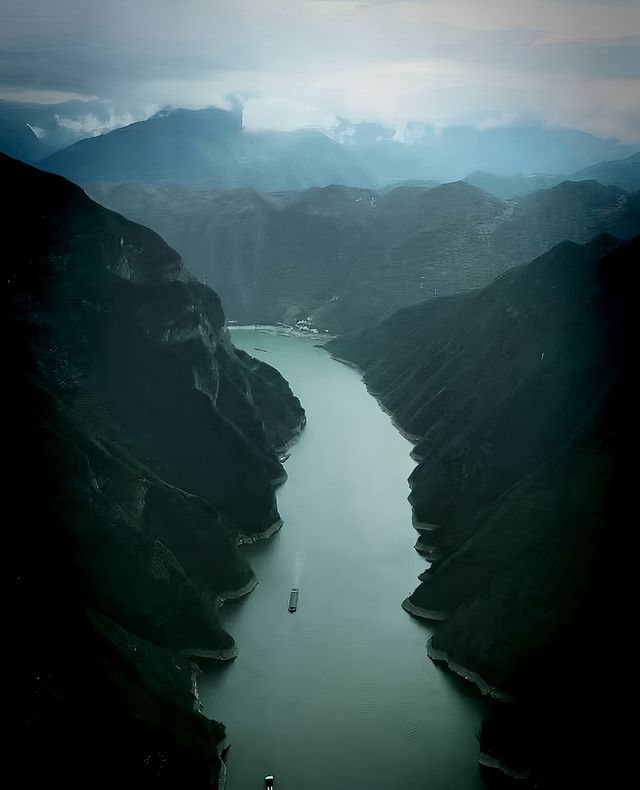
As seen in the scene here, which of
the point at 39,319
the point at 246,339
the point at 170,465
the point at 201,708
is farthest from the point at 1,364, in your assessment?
the point at 246,339

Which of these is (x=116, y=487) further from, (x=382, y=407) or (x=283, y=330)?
(x=283, y=330)

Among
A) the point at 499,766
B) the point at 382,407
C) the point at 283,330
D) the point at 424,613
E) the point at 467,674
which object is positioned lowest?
the point at 283,330

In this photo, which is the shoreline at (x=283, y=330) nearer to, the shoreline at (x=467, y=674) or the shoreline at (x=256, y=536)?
the shoreline at (x=256, y=536)

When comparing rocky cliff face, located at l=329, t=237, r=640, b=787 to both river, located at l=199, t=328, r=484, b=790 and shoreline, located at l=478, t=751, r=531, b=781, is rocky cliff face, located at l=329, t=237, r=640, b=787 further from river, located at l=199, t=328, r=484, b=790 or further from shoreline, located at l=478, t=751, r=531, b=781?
river, located at l=199, t=328, r=484, b=790

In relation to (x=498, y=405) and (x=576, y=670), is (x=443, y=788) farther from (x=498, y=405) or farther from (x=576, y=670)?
(x=498, y=405)

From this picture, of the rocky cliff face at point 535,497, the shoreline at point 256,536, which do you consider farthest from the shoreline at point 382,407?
the shoreline at point 256,536

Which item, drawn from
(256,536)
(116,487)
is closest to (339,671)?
(116,487)
